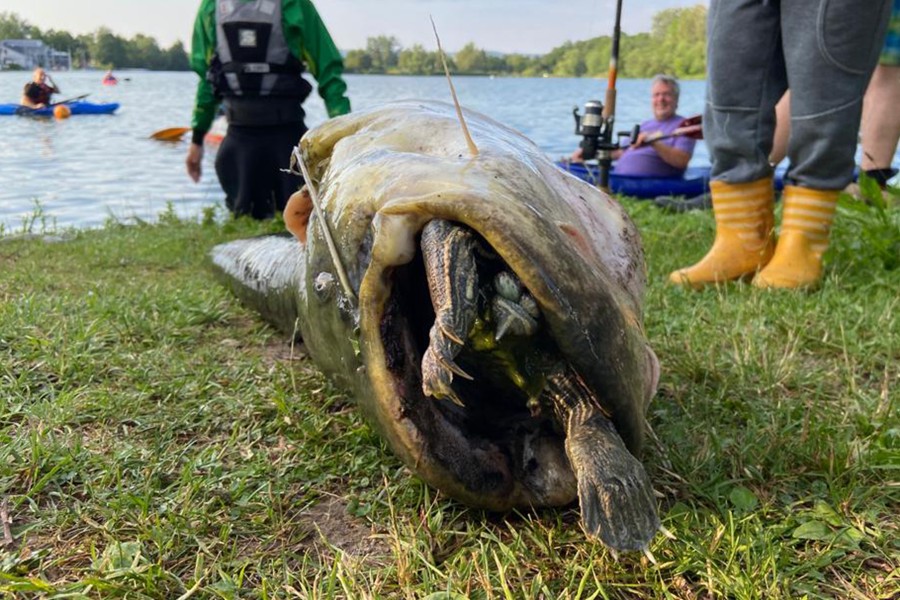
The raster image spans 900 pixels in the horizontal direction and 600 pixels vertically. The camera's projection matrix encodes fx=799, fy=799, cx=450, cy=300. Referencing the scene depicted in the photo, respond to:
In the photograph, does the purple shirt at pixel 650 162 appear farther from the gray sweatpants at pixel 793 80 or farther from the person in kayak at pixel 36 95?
the person in kayak at pixel 36 95

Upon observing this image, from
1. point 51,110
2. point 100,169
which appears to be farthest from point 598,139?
point 51,110

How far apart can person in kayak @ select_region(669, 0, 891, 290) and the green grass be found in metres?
0.73

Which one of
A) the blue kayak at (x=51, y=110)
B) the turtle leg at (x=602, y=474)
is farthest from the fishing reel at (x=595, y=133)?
the blue kayak at (x=51, y=110)

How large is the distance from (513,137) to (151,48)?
70346mm

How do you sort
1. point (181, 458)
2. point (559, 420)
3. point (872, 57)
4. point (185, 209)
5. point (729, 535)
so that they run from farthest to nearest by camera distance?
point (185, 209) → point (872, 57) → point (181, 458) → point (559, 420) → point (729, 535)

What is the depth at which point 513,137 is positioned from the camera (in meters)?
2.07

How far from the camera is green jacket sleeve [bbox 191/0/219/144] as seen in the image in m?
5.76

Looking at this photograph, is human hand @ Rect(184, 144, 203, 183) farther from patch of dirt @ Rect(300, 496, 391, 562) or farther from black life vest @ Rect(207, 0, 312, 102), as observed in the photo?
patch of dirt @ Rect(300, 496, 391, 562)

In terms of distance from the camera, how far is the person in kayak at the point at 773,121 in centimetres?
333

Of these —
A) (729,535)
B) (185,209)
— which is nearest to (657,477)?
(729,535)

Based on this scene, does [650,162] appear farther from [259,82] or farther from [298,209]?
[298,209]

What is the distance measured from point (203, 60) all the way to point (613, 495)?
5502 millimetres

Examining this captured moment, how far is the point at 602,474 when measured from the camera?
1376 mm

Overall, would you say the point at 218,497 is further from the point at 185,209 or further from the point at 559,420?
the point at 185,209
